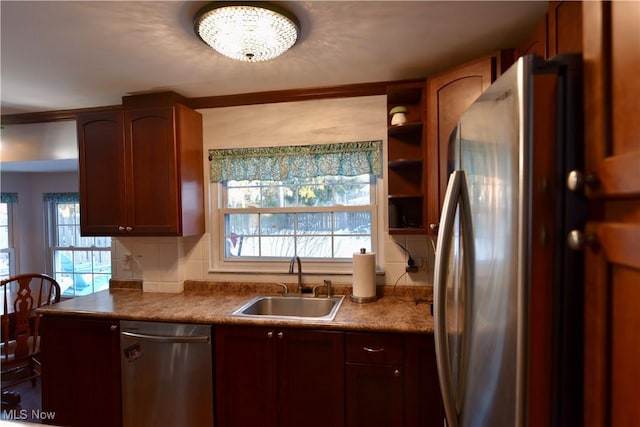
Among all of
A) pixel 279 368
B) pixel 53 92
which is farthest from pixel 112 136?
pixel 279 368

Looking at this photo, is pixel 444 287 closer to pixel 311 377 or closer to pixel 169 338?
pixel 311 377

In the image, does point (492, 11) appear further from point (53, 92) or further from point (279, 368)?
point (53, 92)

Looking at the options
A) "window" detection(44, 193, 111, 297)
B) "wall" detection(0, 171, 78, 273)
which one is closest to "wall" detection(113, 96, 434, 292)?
"window" detection(44, 193, 111, 297)

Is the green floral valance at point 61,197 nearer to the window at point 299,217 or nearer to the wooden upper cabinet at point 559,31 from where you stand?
the window at point 299,217

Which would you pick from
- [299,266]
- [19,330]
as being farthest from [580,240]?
[19,330]

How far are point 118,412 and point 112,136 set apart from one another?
1.75m

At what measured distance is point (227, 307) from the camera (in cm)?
203

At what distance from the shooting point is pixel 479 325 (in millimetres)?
801

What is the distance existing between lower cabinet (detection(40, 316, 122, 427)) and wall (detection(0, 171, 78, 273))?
111 inches

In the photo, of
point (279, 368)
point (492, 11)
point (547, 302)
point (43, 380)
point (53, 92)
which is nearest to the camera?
point (547, 302)

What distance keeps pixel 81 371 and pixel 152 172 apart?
1290 millimetres

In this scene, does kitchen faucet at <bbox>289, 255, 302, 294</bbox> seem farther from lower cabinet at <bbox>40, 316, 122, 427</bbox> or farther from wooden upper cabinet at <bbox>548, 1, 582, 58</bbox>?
wooden upper cabinet at <bbox>548, 1, 582, 58</bbox>

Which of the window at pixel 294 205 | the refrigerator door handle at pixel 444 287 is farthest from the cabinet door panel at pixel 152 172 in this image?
the refrigerator door handle at pixel 444 287

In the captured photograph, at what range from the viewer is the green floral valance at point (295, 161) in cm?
224
